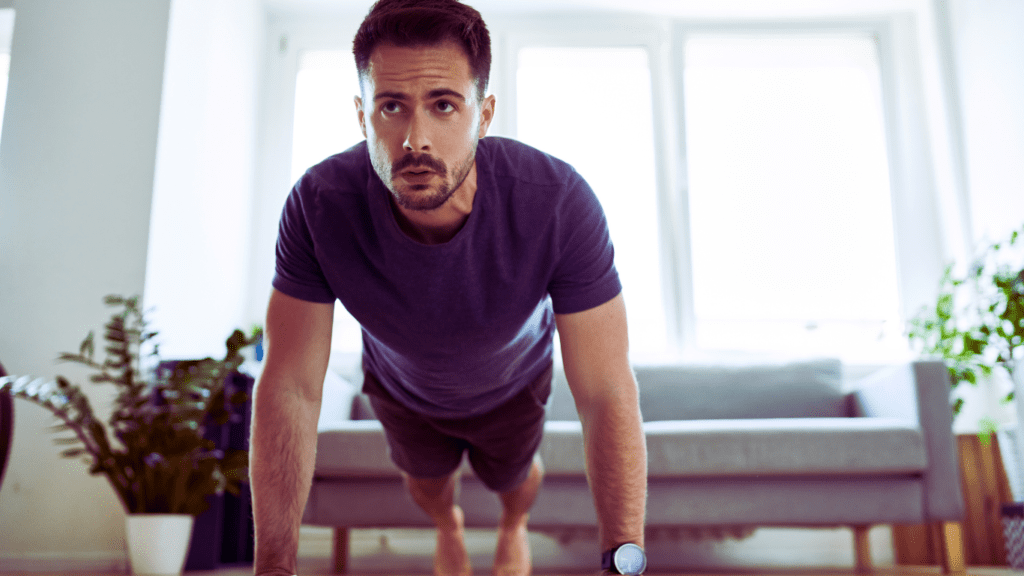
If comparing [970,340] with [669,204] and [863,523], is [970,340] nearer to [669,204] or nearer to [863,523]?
[863,523]

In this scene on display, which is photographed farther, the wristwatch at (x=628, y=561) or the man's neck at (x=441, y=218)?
the man's neck at (x=441, y=218)

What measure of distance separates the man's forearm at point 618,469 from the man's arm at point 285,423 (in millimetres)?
439

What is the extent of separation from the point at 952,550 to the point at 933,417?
0.43m

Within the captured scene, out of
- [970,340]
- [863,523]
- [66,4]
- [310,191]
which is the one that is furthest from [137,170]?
[970,340]

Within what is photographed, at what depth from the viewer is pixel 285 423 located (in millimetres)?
1103

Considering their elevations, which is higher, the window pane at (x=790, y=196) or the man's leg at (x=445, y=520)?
the window pane at (x=790, y=196)

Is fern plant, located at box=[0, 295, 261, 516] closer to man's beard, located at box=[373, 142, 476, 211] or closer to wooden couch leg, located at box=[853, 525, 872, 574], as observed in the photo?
man's beard, located at box=[373, 142, 476, 211]

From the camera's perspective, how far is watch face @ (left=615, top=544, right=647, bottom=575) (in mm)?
1027

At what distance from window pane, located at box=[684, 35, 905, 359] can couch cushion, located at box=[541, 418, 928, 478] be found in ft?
4.20

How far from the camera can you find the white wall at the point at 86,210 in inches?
99.3

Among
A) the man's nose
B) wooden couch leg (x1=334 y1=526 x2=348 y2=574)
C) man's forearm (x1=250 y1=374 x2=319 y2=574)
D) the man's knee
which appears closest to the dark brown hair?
the man's nose

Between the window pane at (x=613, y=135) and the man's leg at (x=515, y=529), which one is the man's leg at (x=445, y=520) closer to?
the man's leg at (x=515, y=529)

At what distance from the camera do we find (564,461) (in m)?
2.22

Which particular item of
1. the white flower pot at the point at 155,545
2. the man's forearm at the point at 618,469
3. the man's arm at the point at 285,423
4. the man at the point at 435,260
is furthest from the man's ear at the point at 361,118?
the white flower pot at the point at 155,545
